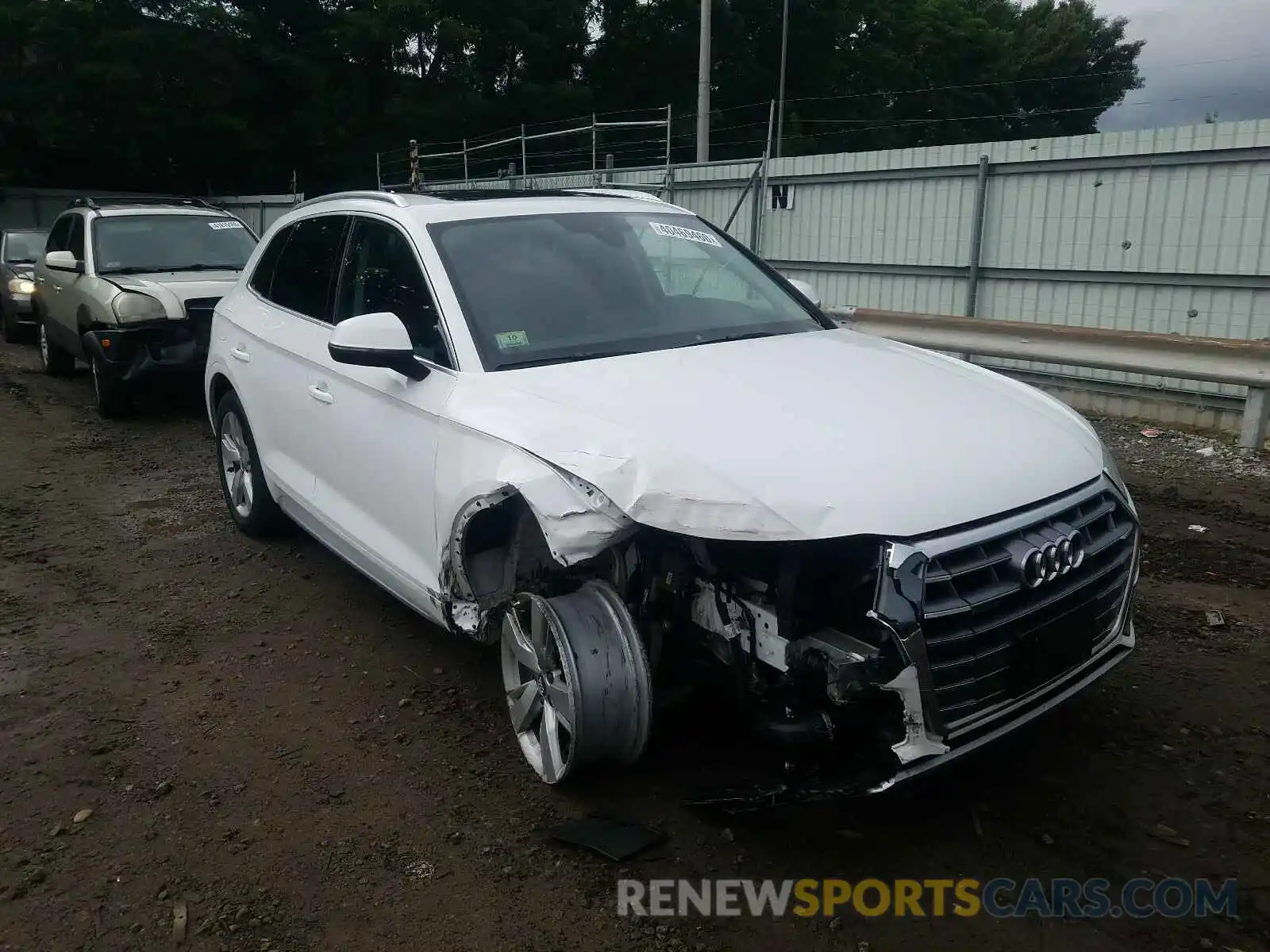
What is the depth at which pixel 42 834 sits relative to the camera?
127 inches

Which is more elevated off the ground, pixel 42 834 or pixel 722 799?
pixel 722 799

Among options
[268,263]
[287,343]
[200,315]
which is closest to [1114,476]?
[287,343]

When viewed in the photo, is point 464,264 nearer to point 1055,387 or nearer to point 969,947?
point 969,947

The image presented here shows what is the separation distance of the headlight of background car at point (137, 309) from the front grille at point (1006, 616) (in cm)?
778

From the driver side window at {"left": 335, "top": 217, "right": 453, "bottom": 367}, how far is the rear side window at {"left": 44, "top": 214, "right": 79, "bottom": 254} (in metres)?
7.33

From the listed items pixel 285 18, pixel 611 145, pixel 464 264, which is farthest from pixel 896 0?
pixel 464 264

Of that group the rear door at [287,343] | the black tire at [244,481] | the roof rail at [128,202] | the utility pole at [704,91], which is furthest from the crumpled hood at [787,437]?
the utility pole at [704,91]

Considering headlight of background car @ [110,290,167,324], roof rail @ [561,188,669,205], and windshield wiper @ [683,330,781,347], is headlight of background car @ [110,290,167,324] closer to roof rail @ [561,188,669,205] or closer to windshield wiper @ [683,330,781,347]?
roof rail @ [561,188,669,205]

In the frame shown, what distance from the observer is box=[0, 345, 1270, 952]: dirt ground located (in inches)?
110

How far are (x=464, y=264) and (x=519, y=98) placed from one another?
35207mm

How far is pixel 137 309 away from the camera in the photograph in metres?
8.71

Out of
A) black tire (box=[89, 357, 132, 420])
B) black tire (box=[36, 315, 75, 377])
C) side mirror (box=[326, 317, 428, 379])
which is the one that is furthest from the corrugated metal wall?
black tire (box=[36, 315, 75, 377])

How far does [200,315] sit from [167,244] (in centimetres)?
153

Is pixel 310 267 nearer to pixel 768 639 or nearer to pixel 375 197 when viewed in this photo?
pixel 375 197
